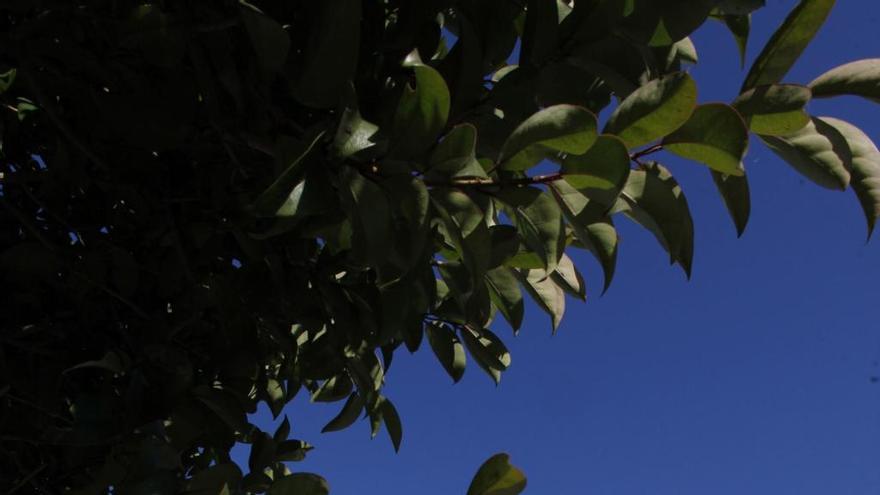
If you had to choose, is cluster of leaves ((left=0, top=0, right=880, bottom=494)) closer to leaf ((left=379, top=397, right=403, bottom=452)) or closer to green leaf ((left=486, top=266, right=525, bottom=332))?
green leaf ((left=486, top=266, right=525, bottom=332))

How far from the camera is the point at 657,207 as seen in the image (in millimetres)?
767

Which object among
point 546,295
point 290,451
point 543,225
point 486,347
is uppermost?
point 543,225

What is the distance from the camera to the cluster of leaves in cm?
71

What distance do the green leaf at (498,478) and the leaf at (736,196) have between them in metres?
0.36

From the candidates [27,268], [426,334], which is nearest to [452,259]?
[426,334]

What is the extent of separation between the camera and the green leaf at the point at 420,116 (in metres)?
0.69

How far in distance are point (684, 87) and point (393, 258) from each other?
31 cm

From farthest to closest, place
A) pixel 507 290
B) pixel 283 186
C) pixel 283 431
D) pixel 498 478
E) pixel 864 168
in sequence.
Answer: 1. pixel 283 431
2. pixel 507 290
3. pixel 498 478
4. pixel 864 168
5. pixel 283 186

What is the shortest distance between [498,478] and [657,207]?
37 centimetres

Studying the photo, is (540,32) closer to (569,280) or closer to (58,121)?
(569,280)

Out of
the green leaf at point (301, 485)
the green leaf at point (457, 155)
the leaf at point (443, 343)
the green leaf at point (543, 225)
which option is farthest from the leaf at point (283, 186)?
the leaf at point (443, 343)

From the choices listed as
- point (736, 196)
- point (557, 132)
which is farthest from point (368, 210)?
point (736, 196)

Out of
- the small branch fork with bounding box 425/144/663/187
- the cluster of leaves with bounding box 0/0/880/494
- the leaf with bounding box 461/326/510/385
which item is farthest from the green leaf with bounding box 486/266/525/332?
the small branch fork with bounding box 425/144/663/187

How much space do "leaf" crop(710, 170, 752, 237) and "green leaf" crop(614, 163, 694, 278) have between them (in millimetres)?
59
